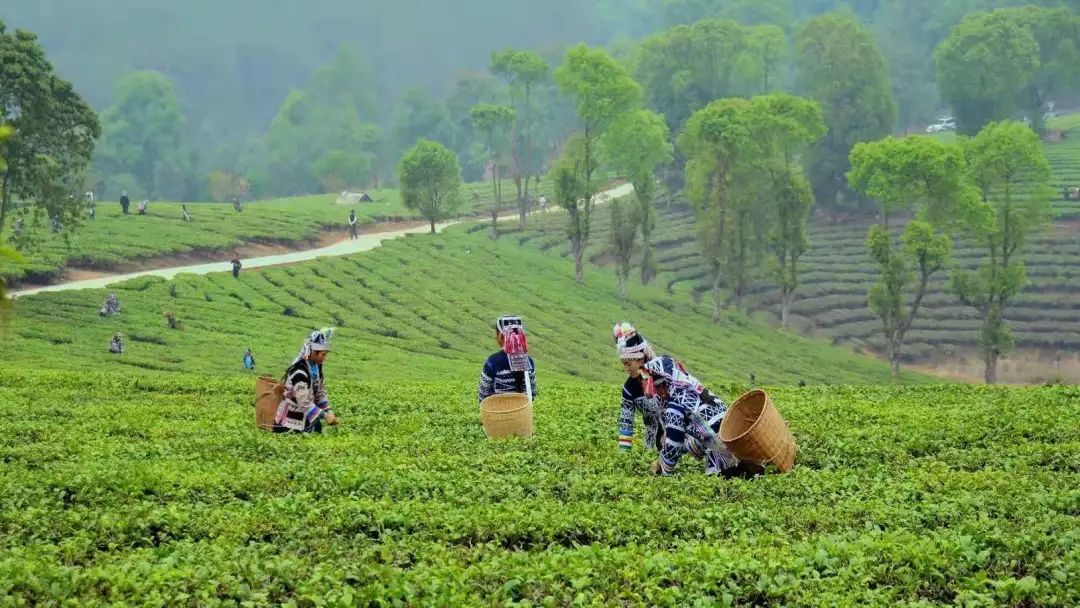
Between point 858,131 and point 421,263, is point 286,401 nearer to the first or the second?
point 421,263

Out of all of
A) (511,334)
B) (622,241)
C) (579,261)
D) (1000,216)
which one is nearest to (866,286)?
(1000,216)

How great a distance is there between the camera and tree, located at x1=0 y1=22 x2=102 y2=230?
44219 mm

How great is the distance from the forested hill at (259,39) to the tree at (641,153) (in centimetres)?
8850

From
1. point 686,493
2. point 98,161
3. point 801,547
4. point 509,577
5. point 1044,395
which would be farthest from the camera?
point 98,161

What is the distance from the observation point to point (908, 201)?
62938 millimetres

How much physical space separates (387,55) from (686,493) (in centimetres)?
16139

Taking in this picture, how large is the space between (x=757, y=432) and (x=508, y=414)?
443cm

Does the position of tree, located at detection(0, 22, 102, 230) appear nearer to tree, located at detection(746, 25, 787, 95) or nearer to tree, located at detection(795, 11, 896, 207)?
tree, located at detection(795, 11, 896, 207)

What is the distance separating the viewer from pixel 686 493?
1251 centimetres

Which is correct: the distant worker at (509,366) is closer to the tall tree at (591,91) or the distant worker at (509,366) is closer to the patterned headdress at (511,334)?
the patterned headdress at (511,334)

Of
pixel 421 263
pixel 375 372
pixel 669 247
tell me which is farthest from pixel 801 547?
pixel 669 247

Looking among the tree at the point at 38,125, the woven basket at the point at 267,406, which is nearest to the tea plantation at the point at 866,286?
the tree at the point at 38,125

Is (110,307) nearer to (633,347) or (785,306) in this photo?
(633,347)

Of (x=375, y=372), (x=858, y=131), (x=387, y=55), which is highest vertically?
(x=387, y=55)
